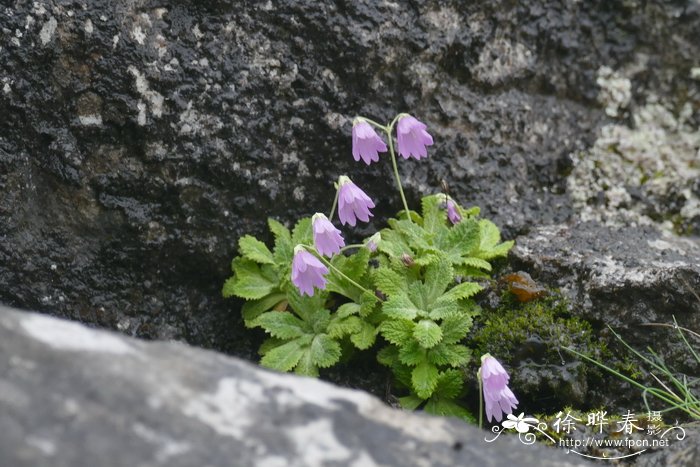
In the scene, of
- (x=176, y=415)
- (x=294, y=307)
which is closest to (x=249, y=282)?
(x=294, y=307)

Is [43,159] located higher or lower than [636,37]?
lower

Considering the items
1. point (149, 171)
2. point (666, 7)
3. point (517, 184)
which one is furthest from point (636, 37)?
point (149, 171)

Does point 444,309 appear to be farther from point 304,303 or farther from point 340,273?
point 304,303

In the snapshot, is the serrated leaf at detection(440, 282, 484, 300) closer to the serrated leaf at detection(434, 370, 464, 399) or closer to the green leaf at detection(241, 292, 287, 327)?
the serrated leaf at detection(434, 370, 464, 399)

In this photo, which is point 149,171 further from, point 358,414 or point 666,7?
point 666,7

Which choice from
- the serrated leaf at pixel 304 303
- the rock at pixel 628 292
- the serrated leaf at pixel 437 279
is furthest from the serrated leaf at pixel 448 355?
the serrated leaf at pixel 304 303

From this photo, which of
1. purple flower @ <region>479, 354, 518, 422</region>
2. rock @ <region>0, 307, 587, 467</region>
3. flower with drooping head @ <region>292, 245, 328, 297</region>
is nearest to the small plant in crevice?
flower with drooping head @ <region>292, 245, 328, 297</region>

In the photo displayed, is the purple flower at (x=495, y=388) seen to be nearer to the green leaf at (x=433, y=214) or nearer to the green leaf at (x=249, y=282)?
the green leaf at (x=433, y=214)
